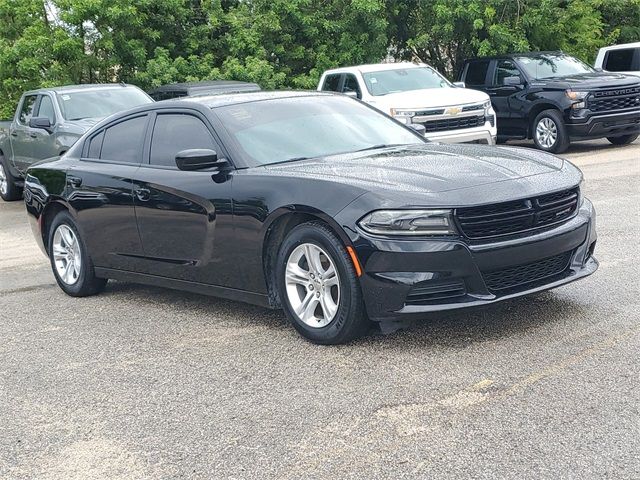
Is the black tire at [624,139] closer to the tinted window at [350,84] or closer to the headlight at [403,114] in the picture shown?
the tinted window at [350,84]

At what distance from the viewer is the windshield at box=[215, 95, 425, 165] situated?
646 cm

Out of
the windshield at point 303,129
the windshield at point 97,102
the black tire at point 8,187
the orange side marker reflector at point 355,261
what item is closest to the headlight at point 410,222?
the orange side marker reflector at point 355,261

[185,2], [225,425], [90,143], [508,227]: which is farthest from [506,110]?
[225,425]

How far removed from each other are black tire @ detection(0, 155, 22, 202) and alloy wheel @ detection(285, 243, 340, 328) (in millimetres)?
11568

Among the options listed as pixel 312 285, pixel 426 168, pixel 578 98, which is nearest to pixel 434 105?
pixel 578 98

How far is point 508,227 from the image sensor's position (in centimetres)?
543

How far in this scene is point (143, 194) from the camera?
6.94 m

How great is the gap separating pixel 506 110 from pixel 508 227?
46.1 ft

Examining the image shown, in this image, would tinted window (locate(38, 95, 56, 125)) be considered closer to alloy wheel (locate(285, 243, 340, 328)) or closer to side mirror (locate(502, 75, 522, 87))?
side mirror (locate(502, 75, 522, 87))

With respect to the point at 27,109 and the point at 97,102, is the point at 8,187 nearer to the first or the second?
the point at 27,109

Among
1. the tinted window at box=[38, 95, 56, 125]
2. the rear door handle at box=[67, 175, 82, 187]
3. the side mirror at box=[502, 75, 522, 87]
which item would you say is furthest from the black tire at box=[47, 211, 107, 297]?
the side mirror at box=[502, 75, 522, 87]

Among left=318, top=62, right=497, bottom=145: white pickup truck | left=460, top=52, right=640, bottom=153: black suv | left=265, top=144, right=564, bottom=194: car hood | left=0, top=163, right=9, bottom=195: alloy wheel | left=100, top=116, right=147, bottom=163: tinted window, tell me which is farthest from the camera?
left=460, top=52, right=640, bottom=153: black suv

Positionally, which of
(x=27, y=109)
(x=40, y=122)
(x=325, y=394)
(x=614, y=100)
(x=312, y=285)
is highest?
(x=312, y=285)

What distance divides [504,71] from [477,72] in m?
0.86
